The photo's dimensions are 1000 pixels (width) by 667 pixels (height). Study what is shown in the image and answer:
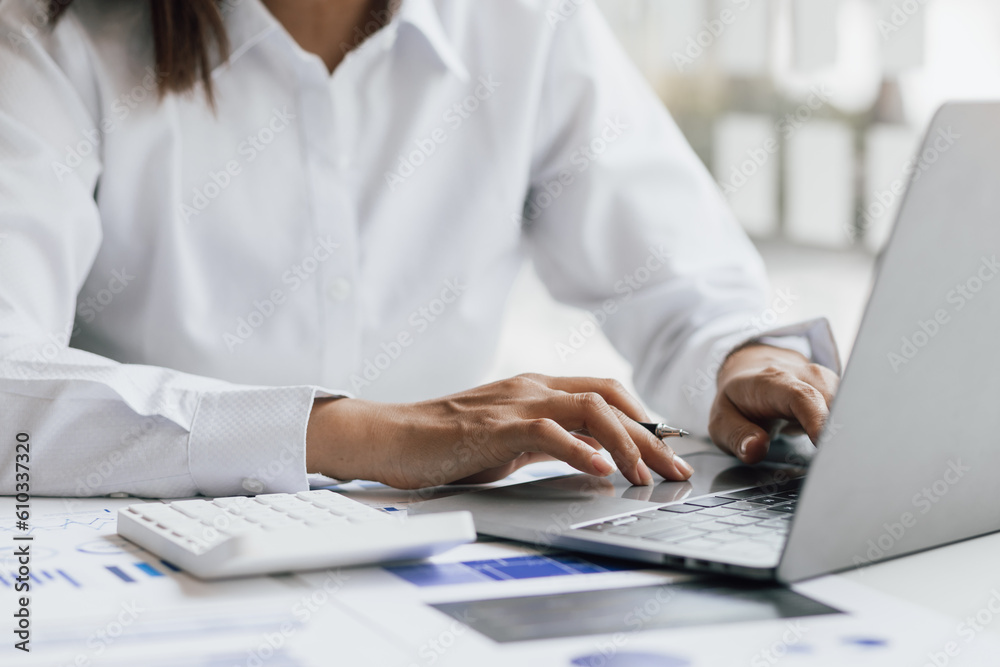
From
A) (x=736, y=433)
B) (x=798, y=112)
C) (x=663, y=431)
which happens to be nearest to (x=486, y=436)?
(x=663, y=431)

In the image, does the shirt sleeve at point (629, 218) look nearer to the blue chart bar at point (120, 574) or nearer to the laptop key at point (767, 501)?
the laptop key at point (767, 501)

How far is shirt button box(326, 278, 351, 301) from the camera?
44.3 inches

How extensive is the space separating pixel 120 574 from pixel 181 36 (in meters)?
0.71

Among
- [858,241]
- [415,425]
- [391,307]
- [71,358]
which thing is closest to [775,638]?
[415,425]

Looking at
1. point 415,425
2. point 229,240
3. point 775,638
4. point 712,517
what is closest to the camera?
point 775,638

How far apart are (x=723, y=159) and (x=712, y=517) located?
3.50m

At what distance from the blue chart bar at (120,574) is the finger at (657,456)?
0.39 meters

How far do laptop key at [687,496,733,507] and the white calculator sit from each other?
0.62ft

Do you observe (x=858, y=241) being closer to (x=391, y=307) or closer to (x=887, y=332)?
(x=391, y=307)

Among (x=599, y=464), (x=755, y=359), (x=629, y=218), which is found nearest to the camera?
(x=599, y=464)

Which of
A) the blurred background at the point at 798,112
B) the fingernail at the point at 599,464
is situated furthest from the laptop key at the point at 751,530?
the blurred background at the point at 798,112

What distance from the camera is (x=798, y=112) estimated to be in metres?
3.86

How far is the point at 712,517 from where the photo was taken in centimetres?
63

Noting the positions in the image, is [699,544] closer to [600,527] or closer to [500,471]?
[600,527]
